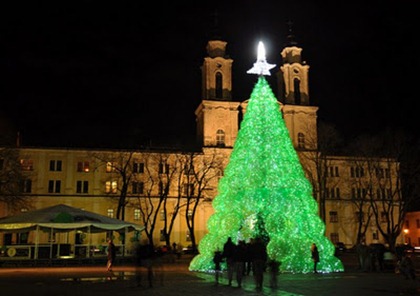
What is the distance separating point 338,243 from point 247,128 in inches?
1775

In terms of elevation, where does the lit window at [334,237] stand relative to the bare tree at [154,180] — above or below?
below

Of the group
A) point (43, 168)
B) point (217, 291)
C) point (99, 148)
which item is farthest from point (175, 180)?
point (217, 291)

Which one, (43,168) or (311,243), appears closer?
(311,243)

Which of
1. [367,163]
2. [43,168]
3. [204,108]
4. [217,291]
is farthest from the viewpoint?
[204,108]

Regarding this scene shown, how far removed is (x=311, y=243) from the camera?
24.9 m

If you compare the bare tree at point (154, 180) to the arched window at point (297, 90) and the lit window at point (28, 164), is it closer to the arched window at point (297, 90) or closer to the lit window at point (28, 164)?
the lit window at point (28, 164)

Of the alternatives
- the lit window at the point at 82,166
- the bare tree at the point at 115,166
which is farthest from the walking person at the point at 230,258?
the lit window at the point at 82,166

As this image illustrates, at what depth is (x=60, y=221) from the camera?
3297 centimetres

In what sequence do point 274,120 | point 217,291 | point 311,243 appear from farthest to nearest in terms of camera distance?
1. point 274,120
2. point 311,243
3. point 217,291

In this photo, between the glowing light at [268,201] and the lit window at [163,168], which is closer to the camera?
the glowing light at [268,201]

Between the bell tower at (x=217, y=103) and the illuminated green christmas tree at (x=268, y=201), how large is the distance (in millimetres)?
40810

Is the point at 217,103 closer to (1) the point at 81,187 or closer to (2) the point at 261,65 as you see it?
(1) the point at 81,187

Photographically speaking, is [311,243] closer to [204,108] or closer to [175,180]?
[175,180]

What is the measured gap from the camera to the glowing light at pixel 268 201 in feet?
Result: 81.1
